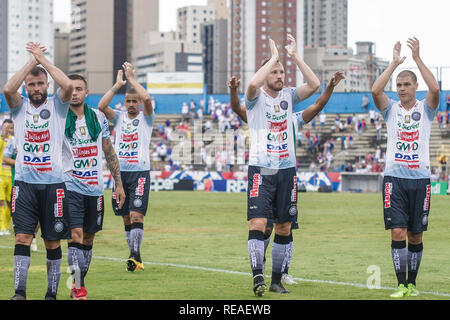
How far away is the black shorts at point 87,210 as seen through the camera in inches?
438

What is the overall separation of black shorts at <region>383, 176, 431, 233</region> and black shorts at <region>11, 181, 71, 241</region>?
13.0 feet

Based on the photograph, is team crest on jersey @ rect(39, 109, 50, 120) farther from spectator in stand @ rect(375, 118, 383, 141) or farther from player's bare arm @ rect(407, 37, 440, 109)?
spectator in stand @ rect(375, 118, 383, 141)

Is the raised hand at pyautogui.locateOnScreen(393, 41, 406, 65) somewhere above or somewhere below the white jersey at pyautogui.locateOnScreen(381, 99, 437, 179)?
above

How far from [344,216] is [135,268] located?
16.0 metres

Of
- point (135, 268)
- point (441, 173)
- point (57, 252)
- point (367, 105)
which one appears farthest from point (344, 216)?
point (367, 105)

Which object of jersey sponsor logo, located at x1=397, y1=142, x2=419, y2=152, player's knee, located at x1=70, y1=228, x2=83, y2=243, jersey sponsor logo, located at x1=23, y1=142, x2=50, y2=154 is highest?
jersey sponsor logo, located at x1=397, y1=142, x2=419, y2=152

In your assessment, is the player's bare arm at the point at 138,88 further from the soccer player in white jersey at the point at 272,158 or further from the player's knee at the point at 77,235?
the player's knee at the point at 77,235

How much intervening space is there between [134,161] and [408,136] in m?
5.27

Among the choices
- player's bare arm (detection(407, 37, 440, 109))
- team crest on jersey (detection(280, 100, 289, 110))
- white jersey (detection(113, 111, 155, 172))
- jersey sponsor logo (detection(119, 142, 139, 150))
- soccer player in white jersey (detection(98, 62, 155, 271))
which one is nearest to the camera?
player's bare arm (detection(407, 37, 440, 109))

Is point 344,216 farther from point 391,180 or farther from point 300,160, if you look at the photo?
point 300,160

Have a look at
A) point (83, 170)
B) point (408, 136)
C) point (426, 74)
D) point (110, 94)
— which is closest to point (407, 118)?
point (408, 136)

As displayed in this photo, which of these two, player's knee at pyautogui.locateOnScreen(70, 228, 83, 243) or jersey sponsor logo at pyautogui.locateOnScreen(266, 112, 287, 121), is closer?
player's knee at pyautogui.locateOnScreen(70, 228, 83, 243)

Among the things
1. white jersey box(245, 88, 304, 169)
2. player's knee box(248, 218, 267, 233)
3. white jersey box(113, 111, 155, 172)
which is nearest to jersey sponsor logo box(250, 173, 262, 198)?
white jersey box(245, 88, 304, 169)

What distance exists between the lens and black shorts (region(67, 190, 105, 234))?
11133mm
